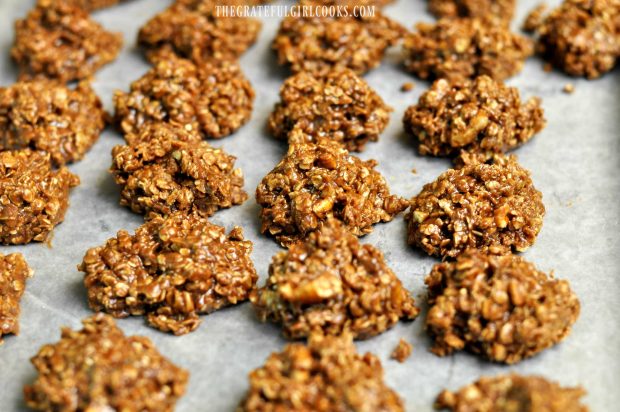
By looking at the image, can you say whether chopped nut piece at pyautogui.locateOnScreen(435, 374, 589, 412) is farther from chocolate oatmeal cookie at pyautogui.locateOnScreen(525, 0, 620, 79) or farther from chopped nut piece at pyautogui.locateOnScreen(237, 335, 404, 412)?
chocolate oatmeal cookie at pyautogui.locateOnScreen(525, 0, 620, 79)

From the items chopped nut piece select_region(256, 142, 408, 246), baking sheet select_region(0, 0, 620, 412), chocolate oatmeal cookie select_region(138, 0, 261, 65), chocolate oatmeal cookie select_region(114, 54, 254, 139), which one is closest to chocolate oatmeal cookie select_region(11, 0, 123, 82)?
baking sheet select_region(0, 0, 620, 412)

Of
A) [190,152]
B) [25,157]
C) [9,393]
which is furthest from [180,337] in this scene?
[25,157]

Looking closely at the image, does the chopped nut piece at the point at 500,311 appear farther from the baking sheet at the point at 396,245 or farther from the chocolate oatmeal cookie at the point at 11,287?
the chocolate oatmeal cookie at the point at 11,287

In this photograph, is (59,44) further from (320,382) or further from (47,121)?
(320,382)

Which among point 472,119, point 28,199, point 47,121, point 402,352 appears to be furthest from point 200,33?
point 402,352

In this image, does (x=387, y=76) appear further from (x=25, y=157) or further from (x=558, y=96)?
Result: (x=25, y=157)
